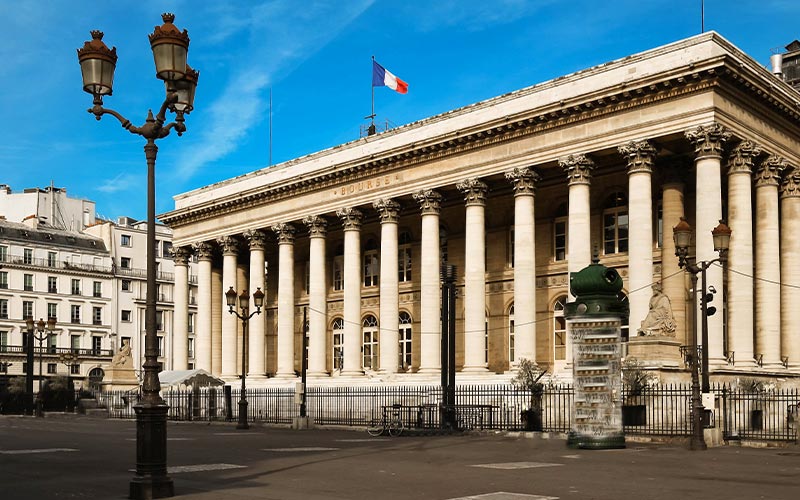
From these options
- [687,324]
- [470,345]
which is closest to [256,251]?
[470,345]

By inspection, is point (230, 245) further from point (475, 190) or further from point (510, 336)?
point (475, 190)

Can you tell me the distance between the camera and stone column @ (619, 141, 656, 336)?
116 feet

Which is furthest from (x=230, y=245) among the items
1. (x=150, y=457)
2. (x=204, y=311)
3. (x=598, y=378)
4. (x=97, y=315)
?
(x=150, y=457)

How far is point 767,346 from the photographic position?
116ft

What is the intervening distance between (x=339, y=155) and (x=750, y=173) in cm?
2131

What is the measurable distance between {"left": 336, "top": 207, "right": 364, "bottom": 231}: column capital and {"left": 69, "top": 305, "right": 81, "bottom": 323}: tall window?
47.5 metres

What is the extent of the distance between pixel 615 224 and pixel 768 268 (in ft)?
25.1

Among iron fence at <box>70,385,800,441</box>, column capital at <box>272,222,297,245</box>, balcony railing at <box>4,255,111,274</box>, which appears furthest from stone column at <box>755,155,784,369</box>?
balcony railing at <box>4,255,111,274</box>

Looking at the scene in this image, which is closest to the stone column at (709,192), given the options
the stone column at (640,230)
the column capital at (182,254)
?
the stone column at (640,230)

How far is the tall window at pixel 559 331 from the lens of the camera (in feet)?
140

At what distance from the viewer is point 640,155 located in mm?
35656

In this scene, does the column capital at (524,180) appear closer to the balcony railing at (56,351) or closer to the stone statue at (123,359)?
the stone statue at (123,359)

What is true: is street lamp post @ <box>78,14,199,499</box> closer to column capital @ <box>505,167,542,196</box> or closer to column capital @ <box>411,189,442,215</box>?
column capital @ <box>505,167,542,196</box>

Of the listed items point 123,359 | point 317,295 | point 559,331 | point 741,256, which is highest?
point 741,256
